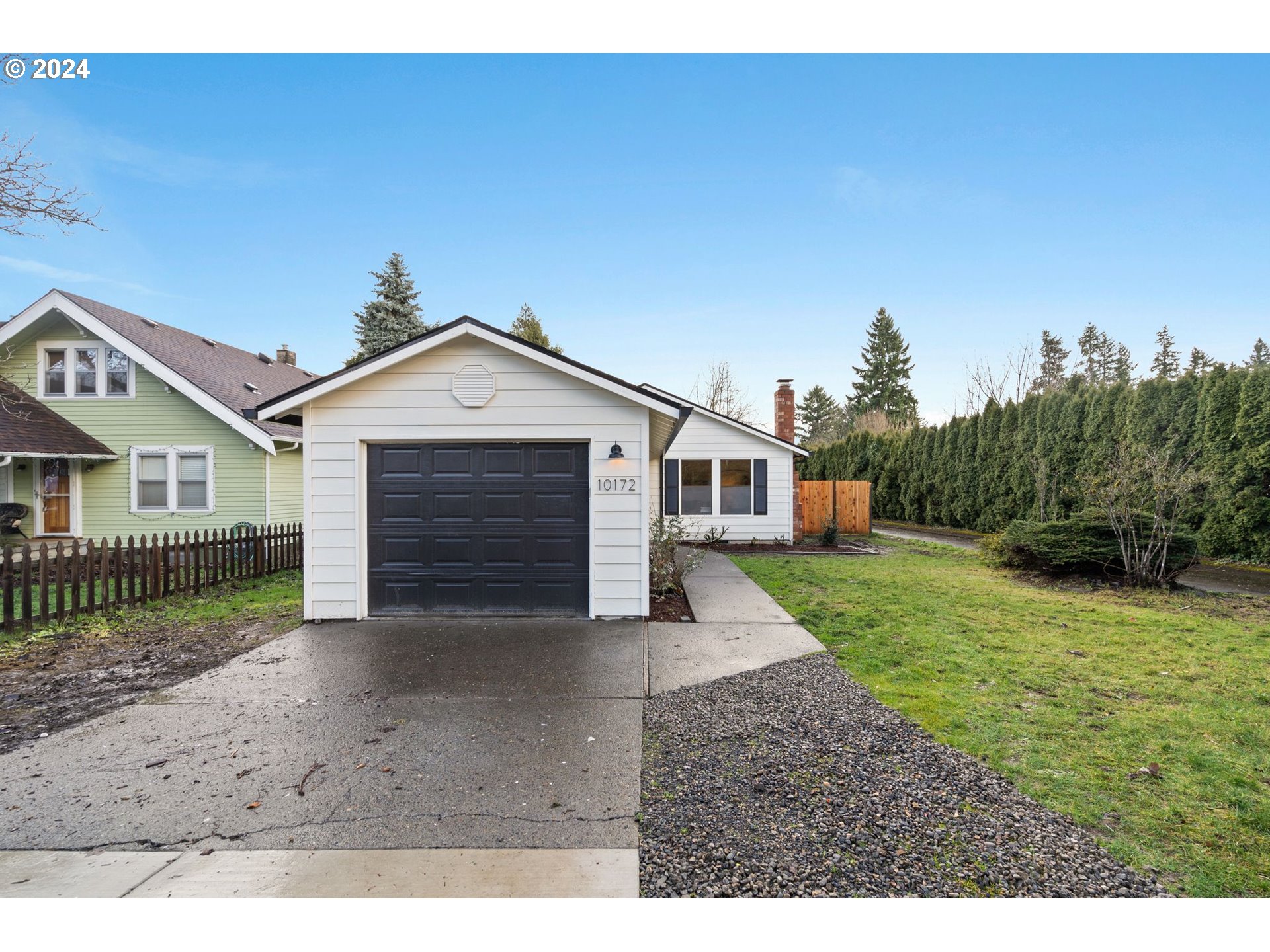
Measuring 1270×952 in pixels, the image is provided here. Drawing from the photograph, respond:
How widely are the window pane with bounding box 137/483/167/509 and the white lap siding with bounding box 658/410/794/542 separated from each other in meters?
11.8

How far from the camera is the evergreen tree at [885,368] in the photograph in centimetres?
4566

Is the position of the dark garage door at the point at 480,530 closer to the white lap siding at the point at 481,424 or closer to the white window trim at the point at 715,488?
the white lap siding at the point at 481,424

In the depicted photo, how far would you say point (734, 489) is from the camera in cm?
1514

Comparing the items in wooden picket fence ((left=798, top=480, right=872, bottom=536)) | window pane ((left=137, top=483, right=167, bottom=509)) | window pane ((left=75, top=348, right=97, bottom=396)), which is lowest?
wooden picket fence ((left=798, top=480, right=872, bottom=536))

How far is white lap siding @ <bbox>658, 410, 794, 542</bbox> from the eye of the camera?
14938mm

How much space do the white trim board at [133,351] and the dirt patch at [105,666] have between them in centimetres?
611

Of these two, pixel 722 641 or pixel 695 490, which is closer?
pixel 722 641

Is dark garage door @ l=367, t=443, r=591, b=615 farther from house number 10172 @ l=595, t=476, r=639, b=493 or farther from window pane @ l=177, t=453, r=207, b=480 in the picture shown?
window pane @ l=177, t=453, r=207, b=480

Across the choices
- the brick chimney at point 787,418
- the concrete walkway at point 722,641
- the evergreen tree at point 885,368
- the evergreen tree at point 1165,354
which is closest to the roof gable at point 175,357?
the concrete walkway at point 722,641

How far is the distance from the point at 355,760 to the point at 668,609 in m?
4.53

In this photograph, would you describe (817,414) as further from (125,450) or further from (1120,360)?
(125,450)

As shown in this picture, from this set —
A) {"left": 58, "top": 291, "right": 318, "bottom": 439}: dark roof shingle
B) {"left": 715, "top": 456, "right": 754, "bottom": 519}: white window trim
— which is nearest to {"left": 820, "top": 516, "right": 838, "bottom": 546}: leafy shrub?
{"left": 715, "top": 456, "right": 754, "bottom": 519}: white window trim

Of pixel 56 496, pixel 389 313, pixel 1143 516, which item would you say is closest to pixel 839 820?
pixel 1143 516

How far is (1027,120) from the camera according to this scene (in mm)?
10281
